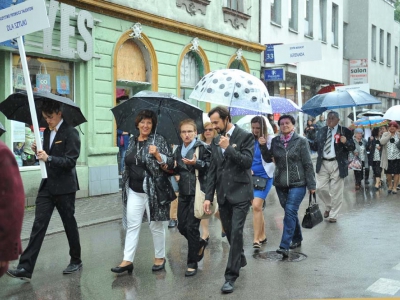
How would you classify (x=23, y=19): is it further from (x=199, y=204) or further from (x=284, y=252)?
(x=284, y=252)

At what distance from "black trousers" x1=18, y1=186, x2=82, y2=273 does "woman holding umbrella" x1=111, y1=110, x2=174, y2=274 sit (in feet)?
1.92

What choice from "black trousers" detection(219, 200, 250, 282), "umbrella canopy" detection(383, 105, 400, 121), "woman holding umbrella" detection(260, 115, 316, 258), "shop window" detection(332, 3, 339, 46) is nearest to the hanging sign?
"black trousers" detection(219, 200, 250, 282)

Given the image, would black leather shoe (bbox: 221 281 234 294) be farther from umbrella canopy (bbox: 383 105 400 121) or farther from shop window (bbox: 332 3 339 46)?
shop window (bbox: 332 3 339 46)

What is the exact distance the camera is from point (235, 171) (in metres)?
6.07

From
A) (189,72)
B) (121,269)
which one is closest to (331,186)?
(121,269)

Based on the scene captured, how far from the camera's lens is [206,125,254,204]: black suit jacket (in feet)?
19.7

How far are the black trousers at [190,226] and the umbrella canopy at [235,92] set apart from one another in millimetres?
1182

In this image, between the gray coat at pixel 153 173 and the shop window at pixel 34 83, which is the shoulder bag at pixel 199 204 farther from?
the shop window at pixel 34 83

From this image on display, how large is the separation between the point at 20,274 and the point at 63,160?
4.11 feet

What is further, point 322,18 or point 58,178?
point 322,18

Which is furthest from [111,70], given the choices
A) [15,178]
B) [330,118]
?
[15,178]

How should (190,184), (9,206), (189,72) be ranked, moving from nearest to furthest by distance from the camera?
(9,206) → (190,184) → (189,72)

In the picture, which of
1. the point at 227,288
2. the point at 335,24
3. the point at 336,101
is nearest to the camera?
the point at 227,288

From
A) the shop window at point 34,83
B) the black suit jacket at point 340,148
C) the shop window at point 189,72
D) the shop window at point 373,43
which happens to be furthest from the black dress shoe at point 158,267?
the shop window at point 373,43
